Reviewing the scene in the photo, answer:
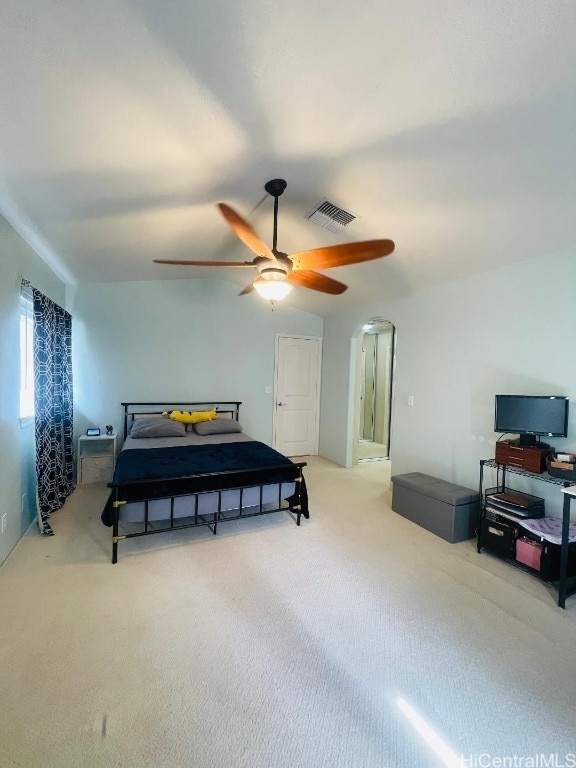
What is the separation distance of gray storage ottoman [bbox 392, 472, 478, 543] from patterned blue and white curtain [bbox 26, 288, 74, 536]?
131 inches

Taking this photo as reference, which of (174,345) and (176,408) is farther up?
(174,345)

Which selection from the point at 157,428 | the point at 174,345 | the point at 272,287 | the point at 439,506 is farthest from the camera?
the point at 174,345

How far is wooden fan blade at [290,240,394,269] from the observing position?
2.07 meters

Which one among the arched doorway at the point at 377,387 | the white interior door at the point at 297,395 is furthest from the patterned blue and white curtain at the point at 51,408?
the arched doorway at the point at 377,387

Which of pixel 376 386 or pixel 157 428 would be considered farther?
pixel 376 386

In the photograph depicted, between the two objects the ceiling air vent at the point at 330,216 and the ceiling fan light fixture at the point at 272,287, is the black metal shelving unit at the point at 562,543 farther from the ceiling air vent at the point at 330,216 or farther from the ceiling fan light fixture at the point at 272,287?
the ceiling air vent at the point at 330,216

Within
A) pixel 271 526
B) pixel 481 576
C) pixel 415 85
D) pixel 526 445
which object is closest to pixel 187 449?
pixel 271 526

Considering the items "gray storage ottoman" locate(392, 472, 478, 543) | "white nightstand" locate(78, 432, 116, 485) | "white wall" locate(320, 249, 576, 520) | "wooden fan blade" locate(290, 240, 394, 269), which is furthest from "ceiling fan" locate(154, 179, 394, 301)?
"white nightstand" locate(78, 432, 116, 485)

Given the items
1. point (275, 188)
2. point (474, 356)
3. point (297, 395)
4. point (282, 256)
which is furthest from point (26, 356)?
point (474, 356)

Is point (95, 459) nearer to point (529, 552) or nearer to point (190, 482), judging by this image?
point (190, 482)

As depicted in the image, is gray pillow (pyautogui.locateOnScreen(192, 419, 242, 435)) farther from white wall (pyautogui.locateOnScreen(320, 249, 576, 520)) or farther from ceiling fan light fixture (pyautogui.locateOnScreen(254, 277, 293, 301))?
ceiling fan light fixture (pyautogui.locateOnScreen(254, 277, 293, 301))

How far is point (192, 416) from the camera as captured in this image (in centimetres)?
468

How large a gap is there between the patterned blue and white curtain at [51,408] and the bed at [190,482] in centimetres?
63

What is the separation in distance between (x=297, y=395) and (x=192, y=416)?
193cm
